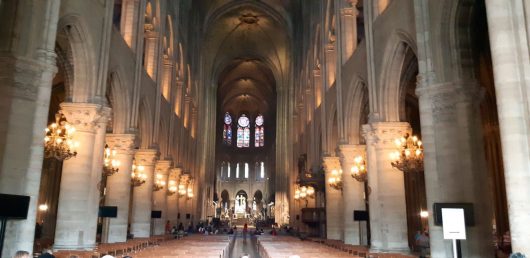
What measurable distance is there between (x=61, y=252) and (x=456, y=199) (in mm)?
10402

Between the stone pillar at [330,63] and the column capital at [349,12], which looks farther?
the stone pillar at [330,63]

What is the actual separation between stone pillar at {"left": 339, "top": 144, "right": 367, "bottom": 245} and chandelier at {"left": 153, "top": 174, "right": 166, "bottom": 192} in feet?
34.4

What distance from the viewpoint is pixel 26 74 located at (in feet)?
32.7

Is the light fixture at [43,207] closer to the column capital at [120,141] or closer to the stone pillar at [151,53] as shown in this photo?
the stone pillar at [151,53]

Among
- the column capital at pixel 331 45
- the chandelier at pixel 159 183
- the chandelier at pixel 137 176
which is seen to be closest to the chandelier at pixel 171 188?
the chandelier at pixel 159 183

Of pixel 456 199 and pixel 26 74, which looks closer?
pixel 26 74

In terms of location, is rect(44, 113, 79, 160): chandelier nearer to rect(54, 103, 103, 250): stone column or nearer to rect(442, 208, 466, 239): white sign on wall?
rect(54, 103, 103, 250): stone column

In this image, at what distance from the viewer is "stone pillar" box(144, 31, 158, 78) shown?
23016mm

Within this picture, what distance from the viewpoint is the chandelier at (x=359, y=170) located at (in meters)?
17.9

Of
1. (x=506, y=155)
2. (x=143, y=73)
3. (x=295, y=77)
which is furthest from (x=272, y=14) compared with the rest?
(x=506, y=155)

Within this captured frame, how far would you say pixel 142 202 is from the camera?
2236cm

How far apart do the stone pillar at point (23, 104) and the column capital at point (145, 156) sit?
1212cm

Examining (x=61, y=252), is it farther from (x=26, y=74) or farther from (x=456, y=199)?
(x=456, y=199)

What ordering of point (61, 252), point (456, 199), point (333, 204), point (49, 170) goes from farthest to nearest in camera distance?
point (49, 170), point (333, 204), point (61, 252), point (456, 199)
